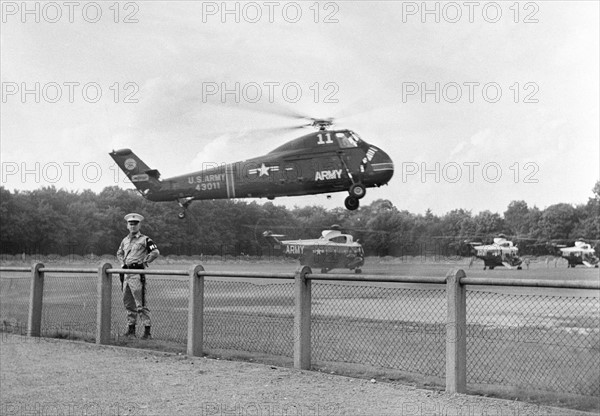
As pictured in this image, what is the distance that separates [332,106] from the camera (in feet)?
71.2

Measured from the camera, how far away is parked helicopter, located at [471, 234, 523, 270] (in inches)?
1544

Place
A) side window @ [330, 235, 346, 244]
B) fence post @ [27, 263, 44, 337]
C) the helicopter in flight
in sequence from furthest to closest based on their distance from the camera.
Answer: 1. side window @ [330, 235, 346, 244]
2. the helicopter in flight
3. fence post @ [27, 263, 44, 337]

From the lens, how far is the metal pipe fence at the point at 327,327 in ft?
25.2

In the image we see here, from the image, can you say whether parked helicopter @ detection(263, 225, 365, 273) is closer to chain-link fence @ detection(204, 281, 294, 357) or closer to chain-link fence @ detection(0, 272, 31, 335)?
chain-link fence @ detection(0, 272, 31, 335)

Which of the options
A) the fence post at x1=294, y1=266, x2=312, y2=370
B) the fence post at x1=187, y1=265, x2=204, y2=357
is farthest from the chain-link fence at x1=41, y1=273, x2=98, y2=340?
the fence post at x1=294, y1=266, x2=312, y2=370

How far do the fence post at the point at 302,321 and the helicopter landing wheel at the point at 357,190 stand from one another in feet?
33.4

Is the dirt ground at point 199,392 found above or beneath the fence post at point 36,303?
beneath

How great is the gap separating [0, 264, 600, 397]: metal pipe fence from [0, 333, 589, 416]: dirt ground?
518mm

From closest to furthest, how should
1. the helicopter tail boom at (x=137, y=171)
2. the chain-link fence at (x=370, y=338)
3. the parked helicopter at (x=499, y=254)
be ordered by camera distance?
1. the chain-link fence at (x=370, y=338)
2. the helicopter tail boom at (x=137, y=171)
3. the parked helicopter at (x=499, y=254)

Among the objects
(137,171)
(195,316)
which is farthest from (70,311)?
(137,171)

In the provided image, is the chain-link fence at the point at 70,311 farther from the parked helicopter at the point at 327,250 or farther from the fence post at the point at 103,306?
the parked helicopter at the point at 327,250

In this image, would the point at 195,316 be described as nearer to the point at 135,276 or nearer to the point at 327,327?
the point at 135,276

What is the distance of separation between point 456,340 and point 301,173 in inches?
451

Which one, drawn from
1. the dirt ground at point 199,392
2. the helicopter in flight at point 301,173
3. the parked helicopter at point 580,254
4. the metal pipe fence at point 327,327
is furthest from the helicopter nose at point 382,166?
the parked helicopter at point 580,254
